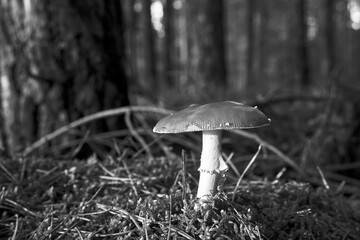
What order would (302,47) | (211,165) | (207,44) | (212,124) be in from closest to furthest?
(212,124) → (211,165) → (207,44) → (302,47)

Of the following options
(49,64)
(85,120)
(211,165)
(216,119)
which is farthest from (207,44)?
(216,119)

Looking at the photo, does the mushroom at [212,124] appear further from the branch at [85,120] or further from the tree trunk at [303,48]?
the tree trunk at [303,48]

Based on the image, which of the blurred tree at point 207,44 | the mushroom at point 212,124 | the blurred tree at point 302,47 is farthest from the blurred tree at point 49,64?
the blurred tree at point 302,47

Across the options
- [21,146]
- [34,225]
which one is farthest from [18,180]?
[21,146]

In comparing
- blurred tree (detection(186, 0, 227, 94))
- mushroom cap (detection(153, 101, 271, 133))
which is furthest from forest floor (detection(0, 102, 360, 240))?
blurred tree (detection(186, 0, 227, 94))

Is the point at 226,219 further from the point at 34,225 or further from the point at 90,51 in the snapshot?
the point at 90,51

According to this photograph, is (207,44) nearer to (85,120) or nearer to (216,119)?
(85,120)

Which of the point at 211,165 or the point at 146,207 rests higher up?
the point at 211,165

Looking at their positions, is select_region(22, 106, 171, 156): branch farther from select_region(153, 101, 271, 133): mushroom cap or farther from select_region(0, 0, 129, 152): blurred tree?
select_region(153, 101, 271, 133): mushroom cap
